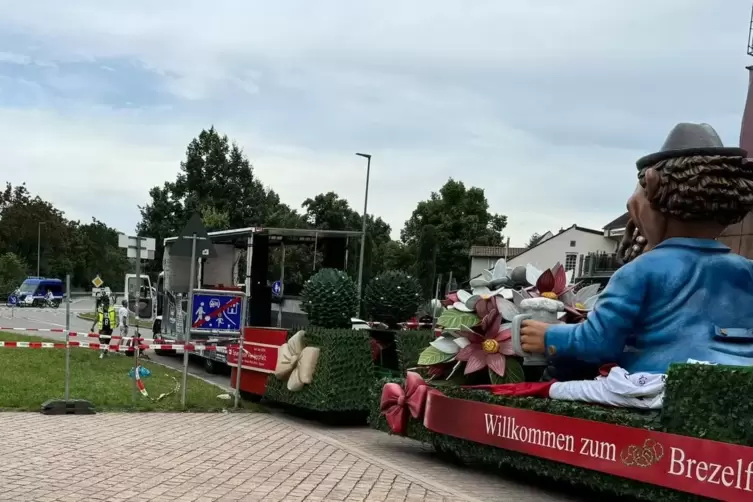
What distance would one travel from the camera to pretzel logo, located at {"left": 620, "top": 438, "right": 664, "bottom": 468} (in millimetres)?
5266

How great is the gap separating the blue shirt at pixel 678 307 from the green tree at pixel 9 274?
62.8 metres

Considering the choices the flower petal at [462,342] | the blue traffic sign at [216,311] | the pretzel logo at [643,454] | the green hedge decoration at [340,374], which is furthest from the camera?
the blue traffic sign at [216,311]

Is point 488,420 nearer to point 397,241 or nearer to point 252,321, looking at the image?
point 252,321

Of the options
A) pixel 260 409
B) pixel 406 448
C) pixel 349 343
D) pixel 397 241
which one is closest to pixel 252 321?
pixel 260 409

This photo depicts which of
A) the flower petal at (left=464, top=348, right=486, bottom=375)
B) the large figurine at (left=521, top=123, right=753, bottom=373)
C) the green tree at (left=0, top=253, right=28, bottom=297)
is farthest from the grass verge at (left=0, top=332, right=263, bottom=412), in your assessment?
the green tree at (left=0, top=253, right=28, bottom=297)

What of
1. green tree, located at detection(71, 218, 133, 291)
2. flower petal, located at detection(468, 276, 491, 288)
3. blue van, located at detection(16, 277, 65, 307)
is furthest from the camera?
green tree, located at detection(71, 218, 133, 291)

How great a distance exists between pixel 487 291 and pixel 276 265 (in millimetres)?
10982

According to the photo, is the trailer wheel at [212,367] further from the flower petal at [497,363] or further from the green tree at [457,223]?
the green tree at [457,223]

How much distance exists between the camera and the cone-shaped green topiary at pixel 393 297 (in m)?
10.4

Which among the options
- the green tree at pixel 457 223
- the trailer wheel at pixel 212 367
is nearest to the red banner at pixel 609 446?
the trailer wheel at pixel 212 367

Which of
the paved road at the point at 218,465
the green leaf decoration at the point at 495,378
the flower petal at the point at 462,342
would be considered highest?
the flower petal at the point at 462,342

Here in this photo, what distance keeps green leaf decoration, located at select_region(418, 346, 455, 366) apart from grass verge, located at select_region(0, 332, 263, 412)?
3932 mm

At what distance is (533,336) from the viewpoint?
647 cm

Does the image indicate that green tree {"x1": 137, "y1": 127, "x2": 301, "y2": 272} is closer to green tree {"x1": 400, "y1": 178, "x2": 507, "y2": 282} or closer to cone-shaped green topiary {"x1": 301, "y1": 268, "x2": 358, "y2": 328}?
green tree {"x1": 400, "y1": 178, "x2": 507, "y2": 282}
